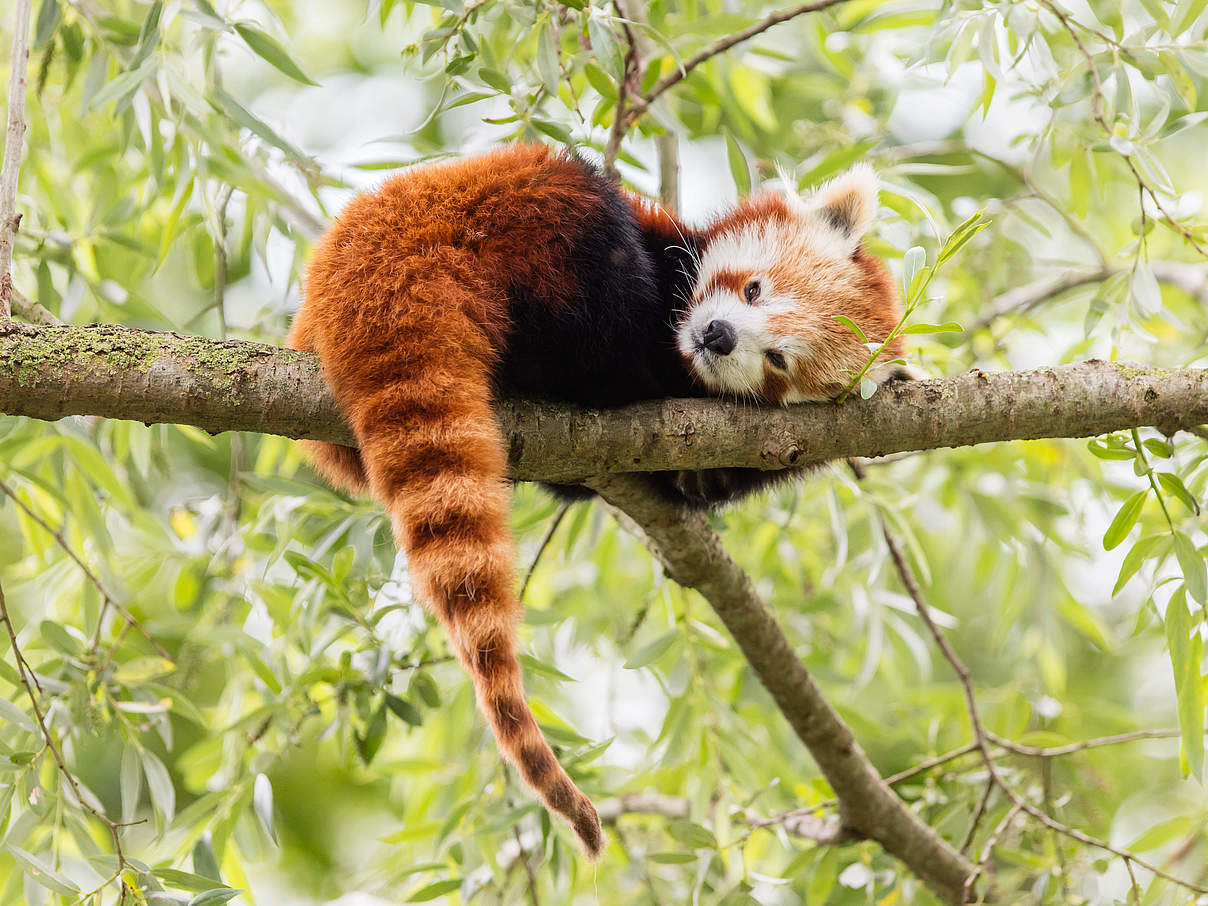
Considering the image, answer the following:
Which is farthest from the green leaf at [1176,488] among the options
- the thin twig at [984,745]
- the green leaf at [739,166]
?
the green leaf at [739,166]

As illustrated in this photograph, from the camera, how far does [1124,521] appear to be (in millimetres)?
2062

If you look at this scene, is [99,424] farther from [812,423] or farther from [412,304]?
[812,423]

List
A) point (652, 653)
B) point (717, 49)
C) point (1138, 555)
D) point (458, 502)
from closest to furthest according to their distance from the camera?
point (458, 502) < point (1138, 555) < point (717, 49) < point (652, 653)

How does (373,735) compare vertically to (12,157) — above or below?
below

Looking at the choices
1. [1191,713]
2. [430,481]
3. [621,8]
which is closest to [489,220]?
[430,481]

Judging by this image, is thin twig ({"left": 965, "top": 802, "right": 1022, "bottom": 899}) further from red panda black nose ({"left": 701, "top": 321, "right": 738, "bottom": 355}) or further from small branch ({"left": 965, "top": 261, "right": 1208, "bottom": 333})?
small branch ({"left": 965, "top": 261, "right": 1208, "bottom": 333})

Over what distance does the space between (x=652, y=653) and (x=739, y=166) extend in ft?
4.29

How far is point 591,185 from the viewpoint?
83.0 inches

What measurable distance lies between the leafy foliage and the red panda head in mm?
220

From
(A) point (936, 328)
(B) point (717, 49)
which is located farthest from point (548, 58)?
(A) point (936, 328)

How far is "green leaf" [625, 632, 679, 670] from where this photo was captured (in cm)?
273

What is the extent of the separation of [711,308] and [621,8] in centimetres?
79

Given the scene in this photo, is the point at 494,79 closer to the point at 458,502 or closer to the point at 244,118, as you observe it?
the point at 244,118

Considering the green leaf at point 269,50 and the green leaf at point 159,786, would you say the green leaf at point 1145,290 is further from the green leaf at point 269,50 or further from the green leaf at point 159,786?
the green leaf at point 159,786
